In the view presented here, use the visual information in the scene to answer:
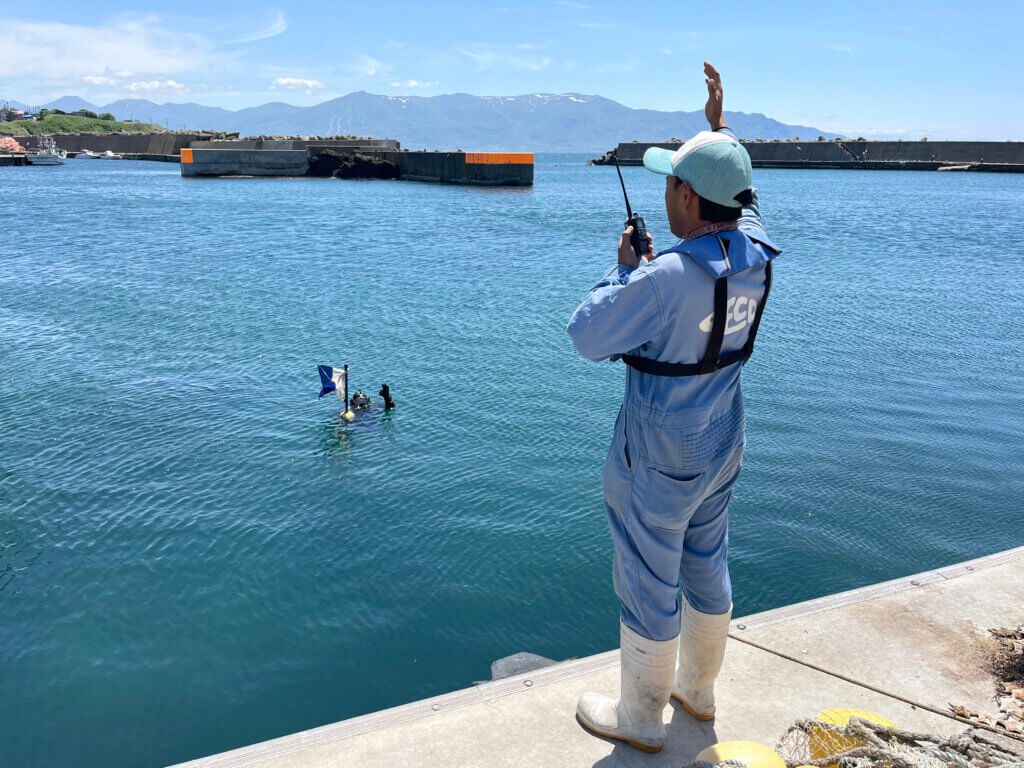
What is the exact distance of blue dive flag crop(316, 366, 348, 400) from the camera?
1268 centimetres

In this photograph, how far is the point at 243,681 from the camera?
6.72m

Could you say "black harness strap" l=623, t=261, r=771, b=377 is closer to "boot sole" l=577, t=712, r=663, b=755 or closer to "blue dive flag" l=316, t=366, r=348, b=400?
"boot sole" l=577, t=712, r=663, b=755

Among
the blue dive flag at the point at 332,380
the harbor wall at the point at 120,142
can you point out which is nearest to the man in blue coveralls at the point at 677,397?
the blue dive flag at the point at 332,380

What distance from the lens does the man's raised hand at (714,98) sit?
11.9ft

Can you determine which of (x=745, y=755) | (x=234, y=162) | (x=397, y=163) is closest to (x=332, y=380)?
(x=745, y=755)

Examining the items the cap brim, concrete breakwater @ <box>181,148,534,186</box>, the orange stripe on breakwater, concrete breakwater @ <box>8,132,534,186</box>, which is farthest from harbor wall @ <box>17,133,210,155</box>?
the cap brim

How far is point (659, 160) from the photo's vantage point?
3217mm

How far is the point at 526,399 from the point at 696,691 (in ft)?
34.8

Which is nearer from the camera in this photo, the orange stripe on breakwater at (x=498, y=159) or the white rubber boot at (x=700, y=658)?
the white rubber boot at (x=700, y=658)

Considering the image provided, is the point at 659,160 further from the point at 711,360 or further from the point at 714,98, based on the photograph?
the point at 711,360

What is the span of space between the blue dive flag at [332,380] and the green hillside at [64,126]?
156 m

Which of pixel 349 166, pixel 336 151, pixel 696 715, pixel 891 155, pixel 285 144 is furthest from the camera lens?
pixel 891 155

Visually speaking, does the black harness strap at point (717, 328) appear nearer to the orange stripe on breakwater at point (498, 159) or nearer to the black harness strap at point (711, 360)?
the black harness strap at point (711, 360)

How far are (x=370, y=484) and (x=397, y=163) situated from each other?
3211 inches
